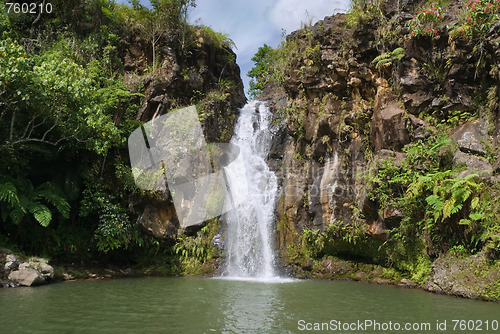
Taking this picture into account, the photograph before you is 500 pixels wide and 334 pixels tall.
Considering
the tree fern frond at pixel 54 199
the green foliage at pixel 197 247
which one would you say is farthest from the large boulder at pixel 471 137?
the tree fern frond at pixel 54 199

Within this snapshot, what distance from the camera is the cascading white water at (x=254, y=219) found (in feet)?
42.5

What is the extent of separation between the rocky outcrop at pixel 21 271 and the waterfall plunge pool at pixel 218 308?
0.46 m

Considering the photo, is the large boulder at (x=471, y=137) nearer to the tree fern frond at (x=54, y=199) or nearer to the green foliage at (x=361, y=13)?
the green foliage at (x=361, y=13)

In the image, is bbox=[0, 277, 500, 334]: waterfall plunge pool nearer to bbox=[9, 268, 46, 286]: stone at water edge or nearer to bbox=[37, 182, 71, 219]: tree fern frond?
bbox=[9, 268, 46, 286]: stone at water edge

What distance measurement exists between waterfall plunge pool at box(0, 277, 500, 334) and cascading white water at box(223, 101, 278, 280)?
9.21 feet

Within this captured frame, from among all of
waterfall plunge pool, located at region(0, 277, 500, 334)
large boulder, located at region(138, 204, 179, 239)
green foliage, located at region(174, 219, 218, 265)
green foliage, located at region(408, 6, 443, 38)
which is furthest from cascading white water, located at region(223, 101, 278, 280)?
green foliage, located at region(408, 6, 443, 38)

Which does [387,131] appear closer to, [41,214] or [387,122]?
[387,122]

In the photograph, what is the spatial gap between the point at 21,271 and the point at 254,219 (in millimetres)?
7561

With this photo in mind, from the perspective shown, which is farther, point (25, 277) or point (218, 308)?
point (25, 277)

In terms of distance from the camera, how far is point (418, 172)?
1032cm

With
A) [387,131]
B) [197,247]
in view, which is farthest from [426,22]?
[197,247]

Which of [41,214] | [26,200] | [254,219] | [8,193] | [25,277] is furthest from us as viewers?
[254,219]

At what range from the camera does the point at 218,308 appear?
7.34 meters

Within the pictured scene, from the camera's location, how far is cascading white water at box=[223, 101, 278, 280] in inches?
510
